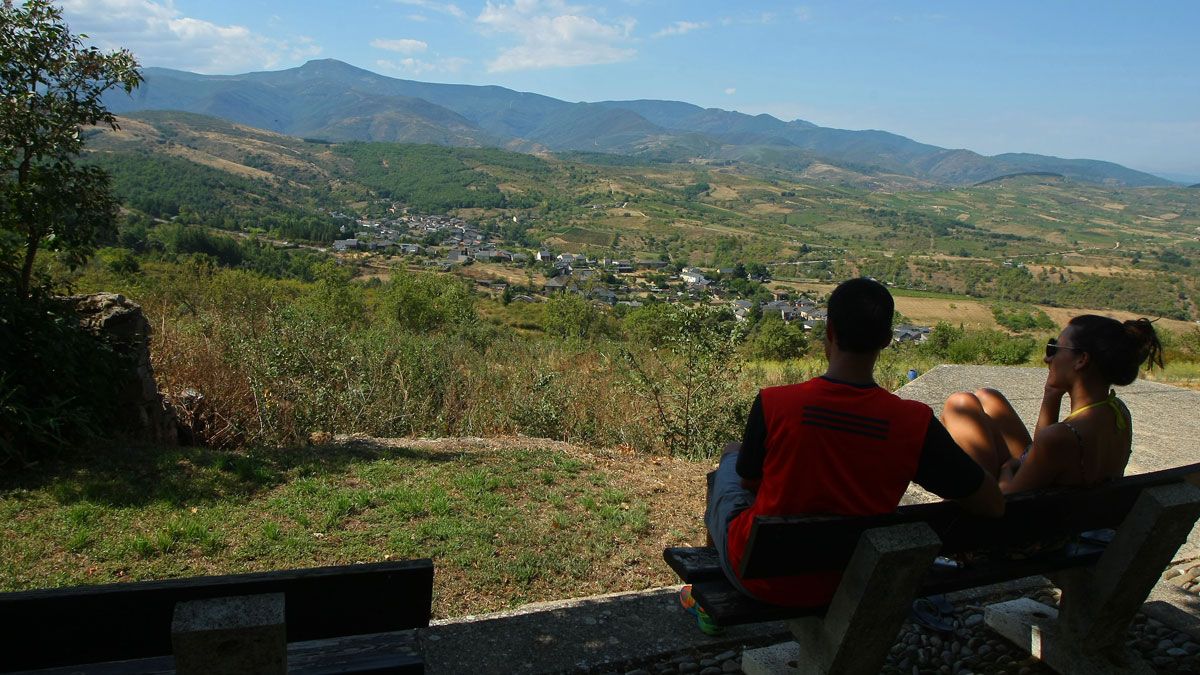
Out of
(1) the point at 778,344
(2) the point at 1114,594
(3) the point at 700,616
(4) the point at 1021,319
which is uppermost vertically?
(2) the point at 1114,594

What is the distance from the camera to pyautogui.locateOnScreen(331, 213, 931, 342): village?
5922 centimetres

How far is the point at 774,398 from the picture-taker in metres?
2.18

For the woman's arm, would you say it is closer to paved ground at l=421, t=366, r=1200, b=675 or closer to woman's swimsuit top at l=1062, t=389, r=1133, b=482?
woman's swimsuit top at l=1062, t=389, r=1133, b=482

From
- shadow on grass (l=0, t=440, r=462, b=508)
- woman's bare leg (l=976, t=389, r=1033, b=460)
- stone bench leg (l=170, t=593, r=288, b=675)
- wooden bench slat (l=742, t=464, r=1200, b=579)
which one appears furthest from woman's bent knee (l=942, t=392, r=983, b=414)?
shadow on grass (l=0, t=440, r=462, b=508)

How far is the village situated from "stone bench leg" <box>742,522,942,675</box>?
45.6m

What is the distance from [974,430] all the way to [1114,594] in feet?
2.50

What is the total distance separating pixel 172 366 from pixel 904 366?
11.4 m

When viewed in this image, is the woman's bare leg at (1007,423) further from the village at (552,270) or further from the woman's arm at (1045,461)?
the village at (552,270)

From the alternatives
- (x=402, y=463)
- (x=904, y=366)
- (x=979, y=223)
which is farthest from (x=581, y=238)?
(x=402, y=463)

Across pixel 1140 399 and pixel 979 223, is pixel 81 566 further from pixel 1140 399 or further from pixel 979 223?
pixel 979 223

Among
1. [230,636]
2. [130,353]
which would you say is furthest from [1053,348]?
[130,353]

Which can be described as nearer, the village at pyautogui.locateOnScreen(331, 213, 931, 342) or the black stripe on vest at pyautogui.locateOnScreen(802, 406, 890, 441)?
the black stripe on vest at pyautogui.locateOnScreen(802, 406, 890, 441)

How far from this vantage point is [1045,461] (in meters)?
2.70

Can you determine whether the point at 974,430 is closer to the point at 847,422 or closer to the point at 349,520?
the point at 847,422
